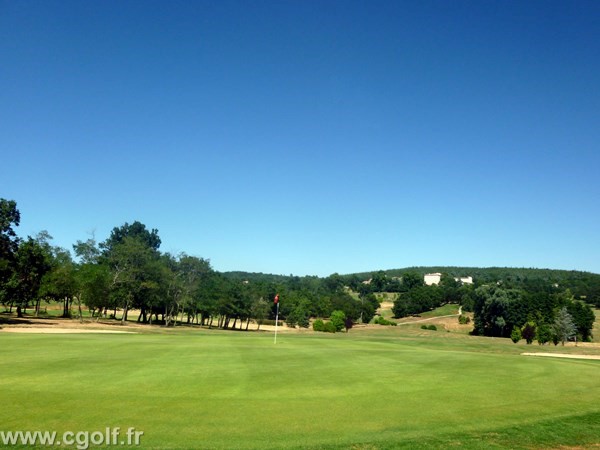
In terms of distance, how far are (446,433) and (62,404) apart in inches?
462

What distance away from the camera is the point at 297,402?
616 inches

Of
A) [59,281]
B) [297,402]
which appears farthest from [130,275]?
[297,402]

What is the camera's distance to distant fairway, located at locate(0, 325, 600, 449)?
12.2m

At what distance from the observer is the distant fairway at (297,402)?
12234mm

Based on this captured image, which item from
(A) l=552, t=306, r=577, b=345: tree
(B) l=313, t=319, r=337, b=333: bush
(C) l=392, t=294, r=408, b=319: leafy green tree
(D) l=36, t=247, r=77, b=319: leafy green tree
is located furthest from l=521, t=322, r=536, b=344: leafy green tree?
(D) l=36, t=247, r=77, b=319: leafy green tree

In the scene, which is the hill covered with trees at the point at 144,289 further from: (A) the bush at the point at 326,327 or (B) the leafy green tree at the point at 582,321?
(A) the bush at the point at 326,327

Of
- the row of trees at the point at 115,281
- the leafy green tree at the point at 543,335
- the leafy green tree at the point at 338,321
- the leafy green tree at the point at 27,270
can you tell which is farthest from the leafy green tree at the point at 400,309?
the leafy green tree at the point at 27,270

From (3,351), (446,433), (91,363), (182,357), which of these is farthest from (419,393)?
(3,351)

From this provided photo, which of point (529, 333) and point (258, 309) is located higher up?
point (258, 309)

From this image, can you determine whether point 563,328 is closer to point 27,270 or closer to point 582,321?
point 582,321

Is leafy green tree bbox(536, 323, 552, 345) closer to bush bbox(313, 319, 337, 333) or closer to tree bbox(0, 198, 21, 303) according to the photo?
bush bbox(313, 319, 337, 333)

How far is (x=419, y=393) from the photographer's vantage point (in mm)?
17766

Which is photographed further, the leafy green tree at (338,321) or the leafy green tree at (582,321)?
the leafy green tree at (582,321)

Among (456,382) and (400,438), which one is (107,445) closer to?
(400,438)
